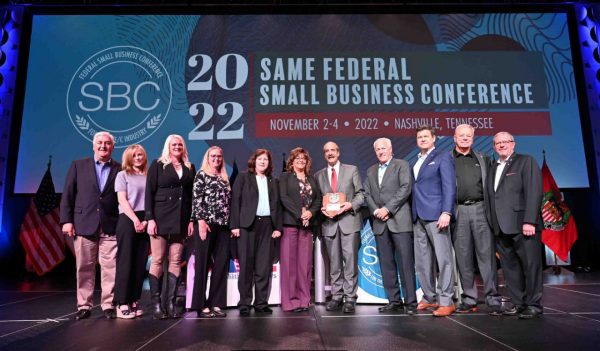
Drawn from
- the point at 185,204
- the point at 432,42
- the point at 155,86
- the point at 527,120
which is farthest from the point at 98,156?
the point at 527,120

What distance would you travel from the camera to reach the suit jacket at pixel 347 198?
343cm

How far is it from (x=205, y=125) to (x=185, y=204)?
298cm

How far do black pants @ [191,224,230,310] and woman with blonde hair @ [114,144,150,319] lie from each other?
474mm

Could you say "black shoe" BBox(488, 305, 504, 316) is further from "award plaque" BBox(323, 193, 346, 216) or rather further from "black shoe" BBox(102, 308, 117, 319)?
"black shoe" BBox(102, 308, 117, 319)

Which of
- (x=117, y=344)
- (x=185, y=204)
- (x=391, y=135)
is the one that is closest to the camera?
(x=117, y=344)

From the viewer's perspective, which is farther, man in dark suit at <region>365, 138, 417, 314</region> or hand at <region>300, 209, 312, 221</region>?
hand at <region>300, 209, 312, 221</region>

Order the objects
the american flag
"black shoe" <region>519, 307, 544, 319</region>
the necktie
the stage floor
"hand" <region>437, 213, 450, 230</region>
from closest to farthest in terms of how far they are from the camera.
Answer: the stage floor → "black shoe" <region>519, 307, 544, 319</region> → "hand" <region>437, 213, 450, 230</region> → the necktie → the american flag

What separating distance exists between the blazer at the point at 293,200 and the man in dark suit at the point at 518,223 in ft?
4.94

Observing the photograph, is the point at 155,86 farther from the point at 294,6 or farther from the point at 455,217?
the point at 455,217

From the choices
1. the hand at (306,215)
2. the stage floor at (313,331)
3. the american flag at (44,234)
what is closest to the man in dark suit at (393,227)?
the stage floor at (313,331)

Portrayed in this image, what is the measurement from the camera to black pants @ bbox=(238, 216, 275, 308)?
10.8ft

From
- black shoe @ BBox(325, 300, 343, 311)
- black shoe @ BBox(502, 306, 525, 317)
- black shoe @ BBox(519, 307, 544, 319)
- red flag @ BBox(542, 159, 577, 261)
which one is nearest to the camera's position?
black shoe @ BBox(519, 307, 544, 319)

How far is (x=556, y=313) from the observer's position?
3.04 metres

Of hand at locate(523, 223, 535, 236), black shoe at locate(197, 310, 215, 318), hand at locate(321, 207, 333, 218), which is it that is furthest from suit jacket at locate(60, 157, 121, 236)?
hand at locate(523, 223, 535, 236)
